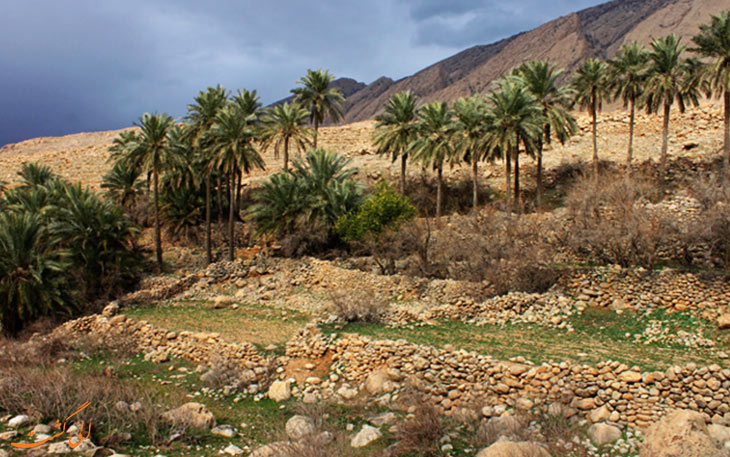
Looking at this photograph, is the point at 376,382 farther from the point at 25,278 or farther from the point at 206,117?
the point at 206,117

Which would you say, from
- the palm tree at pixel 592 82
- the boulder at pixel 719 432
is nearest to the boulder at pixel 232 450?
the boulder at pixel 719 432

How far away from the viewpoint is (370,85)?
193500 mm

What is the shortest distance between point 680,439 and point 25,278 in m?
23.6

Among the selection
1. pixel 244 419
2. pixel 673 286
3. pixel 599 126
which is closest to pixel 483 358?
pixel 244 419

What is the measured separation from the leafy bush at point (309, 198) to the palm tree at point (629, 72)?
18013 mm

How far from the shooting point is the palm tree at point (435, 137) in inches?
1155

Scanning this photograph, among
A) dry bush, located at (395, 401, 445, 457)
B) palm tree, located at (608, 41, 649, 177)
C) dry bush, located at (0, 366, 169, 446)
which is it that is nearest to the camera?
dry bush, located at (0, 366, 169, 446)

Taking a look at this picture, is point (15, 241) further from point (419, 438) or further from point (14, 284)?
point (419, 438)

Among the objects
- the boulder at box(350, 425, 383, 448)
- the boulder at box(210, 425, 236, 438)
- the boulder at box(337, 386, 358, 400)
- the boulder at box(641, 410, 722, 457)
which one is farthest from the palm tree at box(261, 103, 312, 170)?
the boulder at box(641, 410, 722, 457)

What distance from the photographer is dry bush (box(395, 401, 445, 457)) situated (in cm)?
825

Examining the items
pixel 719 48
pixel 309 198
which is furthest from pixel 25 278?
pixel 719 48

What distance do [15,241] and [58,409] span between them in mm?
16336

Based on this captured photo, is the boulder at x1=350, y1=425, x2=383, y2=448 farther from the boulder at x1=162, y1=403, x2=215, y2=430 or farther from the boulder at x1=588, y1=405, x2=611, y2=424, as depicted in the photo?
the boulder at x1=588, y1=405, x2=611, y2=424

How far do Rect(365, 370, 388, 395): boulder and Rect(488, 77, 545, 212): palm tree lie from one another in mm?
16681
